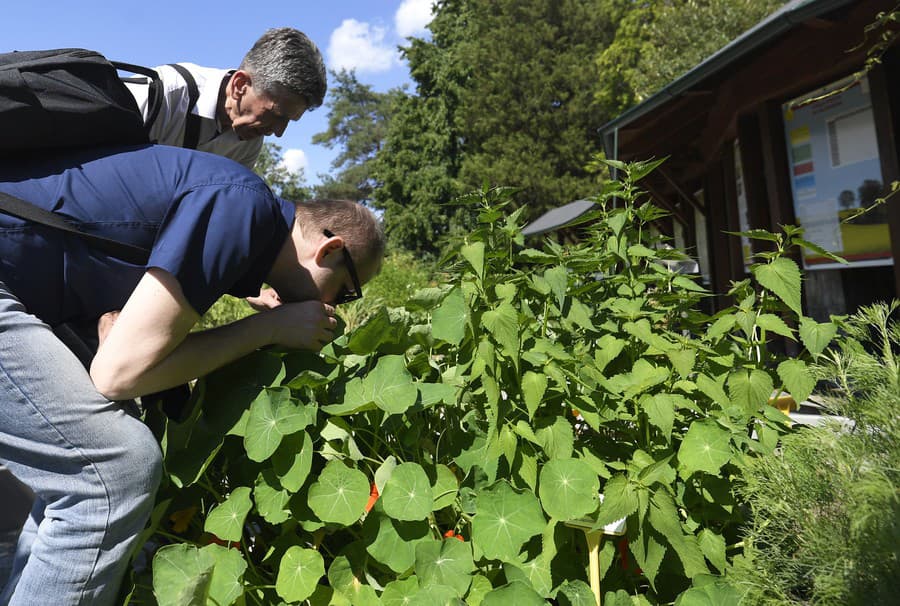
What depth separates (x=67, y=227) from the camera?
1392 millimetres

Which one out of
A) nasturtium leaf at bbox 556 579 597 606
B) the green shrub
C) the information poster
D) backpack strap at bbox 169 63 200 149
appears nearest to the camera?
the green shrub

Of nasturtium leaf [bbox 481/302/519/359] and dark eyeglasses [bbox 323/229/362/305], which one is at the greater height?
dark eyeglasses [bbox 323/229/362/305]

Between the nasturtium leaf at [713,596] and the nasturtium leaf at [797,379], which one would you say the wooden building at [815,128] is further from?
the nasturtium leaf at [713,596]

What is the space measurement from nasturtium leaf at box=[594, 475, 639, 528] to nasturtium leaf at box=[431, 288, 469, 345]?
41 centimetres

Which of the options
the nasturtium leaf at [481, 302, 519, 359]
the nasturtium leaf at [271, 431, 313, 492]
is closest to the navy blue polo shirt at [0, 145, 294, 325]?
the nasturtium leaf at [271, 431, 313, 492]

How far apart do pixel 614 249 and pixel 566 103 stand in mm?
27636

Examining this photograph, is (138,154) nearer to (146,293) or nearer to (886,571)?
(146,293)

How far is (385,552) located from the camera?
4.70 feet

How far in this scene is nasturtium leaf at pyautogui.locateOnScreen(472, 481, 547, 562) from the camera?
1338 millimetres

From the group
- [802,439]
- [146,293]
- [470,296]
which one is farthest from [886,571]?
[146,293]

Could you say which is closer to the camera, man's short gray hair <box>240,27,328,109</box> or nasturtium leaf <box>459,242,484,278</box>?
nasturtium leaf <box>459,242,484,278</box>

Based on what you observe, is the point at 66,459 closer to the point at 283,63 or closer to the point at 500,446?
the point at 500,446

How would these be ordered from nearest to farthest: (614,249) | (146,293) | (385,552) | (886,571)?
(886,571) < (146,293) < (385,552) < (614,249)

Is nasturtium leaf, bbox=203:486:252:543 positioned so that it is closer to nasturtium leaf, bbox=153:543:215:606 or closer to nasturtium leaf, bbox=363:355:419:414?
nasturtium leaf, bbox=153:543:215:606
